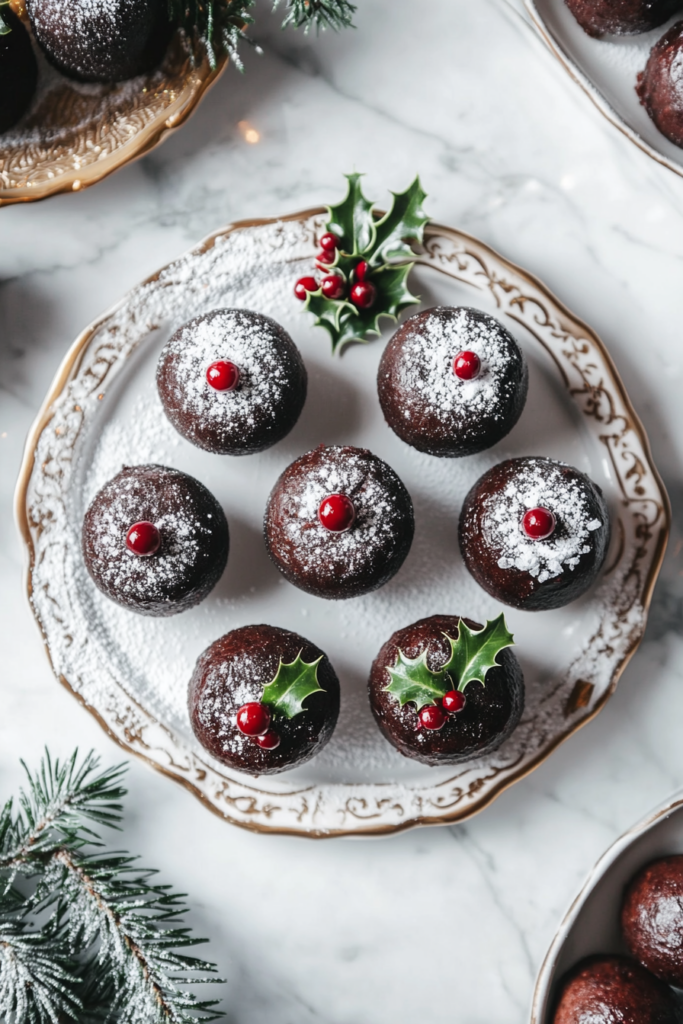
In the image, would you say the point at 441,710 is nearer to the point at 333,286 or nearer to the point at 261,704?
the point at 261,704

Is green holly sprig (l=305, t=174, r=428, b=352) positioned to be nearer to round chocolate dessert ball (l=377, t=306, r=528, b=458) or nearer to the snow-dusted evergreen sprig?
round chocolate dessert ball (l=377, t=306, r=528, b=458)

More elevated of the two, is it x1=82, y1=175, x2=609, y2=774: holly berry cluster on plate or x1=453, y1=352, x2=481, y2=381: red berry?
x1=453, y1=352, x2=481, y2=381: red berry

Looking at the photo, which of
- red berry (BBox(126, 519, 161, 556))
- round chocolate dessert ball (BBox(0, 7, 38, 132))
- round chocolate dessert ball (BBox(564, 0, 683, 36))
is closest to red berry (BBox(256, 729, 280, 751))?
red berry (BBox(126, 519, 161, 556))

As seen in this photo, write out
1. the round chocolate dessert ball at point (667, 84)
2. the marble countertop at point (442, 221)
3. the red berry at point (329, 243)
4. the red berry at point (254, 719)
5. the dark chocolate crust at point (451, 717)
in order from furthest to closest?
the marble countertop at point (442, 221) → the red berry at point (329, 243) → the round chocolate dessert ball at point (667, 84) → the dark chocolate crust at point (451, 717) → the red berry at point (254, 719)

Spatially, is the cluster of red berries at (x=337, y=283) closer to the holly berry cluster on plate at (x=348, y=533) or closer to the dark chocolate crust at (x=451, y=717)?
the holly berry cluster on plate at (x=348, y=533)

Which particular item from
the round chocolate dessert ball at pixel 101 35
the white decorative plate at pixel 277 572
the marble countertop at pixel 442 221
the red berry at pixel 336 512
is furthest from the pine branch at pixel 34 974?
the round chocolate dessert ball at pixel 101 35

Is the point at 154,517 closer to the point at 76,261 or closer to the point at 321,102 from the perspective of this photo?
the point at 76,261

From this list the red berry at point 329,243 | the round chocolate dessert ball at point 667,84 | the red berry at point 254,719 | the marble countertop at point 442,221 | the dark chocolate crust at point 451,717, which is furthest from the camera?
the marble countertop at point 442,221
